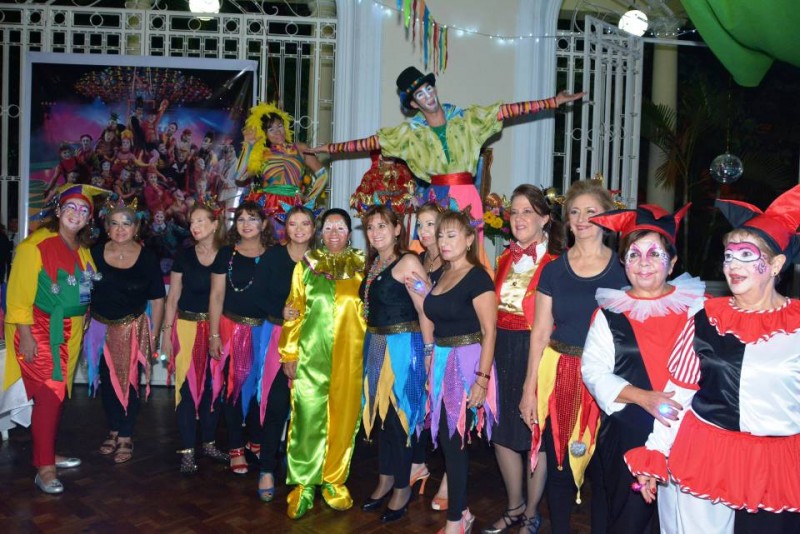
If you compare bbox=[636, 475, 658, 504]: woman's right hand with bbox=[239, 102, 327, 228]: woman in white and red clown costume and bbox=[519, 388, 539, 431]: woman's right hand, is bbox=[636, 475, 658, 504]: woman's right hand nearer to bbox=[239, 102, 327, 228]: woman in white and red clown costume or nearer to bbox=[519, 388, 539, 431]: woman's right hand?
bbox=[519, 388, 539, 431]: woman's right hand

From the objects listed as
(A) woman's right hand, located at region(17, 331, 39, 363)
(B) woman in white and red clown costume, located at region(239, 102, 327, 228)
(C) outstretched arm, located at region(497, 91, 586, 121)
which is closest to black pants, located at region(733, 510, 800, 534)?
(C) outstretched arm, located at region(497, 91, 586, 121)

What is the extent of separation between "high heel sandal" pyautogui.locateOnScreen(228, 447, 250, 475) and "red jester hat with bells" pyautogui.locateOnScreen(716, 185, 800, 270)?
302 cm

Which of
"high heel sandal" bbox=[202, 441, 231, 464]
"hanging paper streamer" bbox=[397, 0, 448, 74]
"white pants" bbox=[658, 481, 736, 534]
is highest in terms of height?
"hanging paper streamer" bbox=[397, 0, 448, 74]

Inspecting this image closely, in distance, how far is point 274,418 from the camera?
3.76 metres

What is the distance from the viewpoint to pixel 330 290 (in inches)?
142

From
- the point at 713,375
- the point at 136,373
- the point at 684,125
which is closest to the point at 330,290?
the point at 136,373

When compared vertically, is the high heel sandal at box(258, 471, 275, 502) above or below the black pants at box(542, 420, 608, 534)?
below

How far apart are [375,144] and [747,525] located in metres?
3.10

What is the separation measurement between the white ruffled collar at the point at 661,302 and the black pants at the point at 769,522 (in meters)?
0.65

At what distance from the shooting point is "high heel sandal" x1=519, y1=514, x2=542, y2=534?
3.27 meters

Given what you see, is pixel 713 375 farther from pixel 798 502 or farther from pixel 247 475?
pixel 247 475

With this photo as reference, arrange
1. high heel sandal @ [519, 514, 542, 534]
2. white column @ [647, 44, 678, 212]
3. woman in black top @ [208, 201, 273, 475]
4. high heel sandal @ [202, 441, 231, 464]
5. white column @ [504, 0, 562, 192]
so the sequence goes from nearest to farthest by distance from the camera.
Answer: high heel sandal @ [519, 514, 542, 534] < woman in black top @ [208, 201, 273, 475] < high heel sandal @ [202, 441, 231, 464] < white column @ [504, 0, 562, 192] < white column @ [647, 44, 678, 212]

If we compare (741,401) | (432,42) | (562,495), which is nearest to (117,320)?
(562,495)

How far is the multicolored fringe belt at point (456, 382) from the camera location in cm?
315
